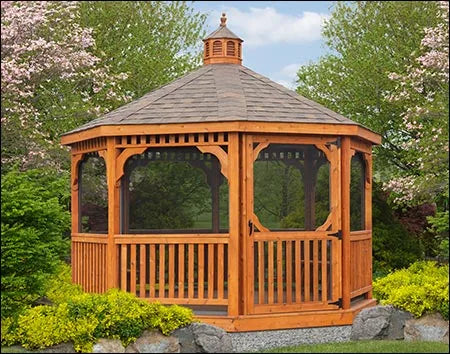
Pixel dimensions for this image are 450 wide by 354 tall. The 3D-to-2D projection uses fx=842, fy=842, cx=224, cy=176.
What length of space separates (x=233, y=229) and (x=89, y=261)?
2618 millimetres

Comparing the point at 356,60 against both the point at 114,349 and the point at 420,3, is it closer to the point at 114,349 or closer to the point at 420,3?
the point at 420,3

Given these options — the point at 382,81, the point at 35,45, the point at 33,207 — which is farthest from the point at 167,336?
the point at 382,81

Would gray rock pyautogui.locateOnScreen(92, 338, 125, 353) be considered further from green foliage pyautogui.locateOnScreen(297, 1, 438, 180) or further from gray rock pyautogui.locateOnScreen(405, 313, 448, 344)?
green foliage pyautogui.locateOnScreen(297, 1, 438, 180)

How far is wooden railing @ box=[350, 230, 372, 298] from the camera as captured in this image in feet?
41.1

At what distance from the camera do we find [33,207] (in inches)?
449

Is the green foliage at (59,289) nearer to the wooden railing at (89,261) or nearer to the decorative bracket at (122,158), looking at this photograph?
the wooden railing at (89,261)

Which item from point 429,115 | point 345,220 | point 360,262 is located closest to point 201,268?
point 345,220

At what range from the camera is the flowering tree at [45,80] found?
640 inches

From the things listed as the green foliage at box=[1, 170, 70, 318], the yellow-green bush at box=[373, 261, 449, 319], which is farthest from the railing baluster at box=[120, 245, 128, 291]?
the yellow-green bush at box=[373, 261, 449, 319]

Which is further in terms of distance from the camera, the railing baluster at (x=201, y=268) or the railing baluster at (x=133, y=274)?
the railing baluster at (x=133, y=274)

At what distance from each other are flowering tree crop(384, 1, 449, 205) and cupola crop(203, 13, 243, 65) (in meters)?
3.45

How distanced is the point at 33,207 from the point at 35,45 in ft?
20.7

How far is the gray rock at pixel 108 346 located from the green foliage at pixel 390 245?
9.30 m

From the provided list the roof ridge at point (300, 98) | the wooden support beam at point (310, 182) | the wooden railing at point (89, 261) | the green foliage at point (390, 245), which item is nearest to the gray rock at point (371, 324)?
the roof ridge at point (300, 98)
